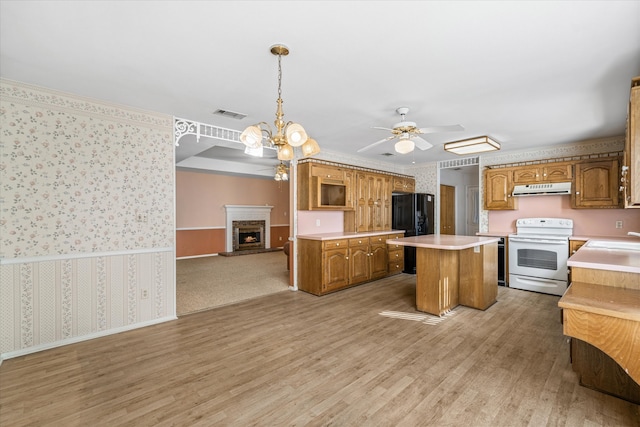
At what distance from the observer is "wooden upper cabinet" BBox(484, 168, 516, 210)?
214 inches

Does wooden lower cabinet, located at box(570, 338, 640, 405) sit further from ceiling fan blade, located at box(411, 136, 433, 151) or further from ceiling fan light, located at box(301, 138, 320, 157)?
ceiling fan light, located at box(301, 138, 320, 157)

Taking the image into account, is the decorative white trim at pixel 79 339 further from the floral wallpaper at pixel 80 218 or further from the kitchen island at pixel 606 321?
the kitchen island at pixel 606 321

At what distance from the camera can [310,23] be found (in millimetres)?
1882

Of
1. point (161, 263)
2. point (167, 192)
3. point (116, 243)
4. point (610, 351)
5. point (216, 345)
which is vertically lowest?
point (216, 345)

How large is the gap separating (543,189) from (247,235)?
758 cm

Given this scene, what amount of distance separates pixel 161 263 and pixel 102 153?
1.37 metres

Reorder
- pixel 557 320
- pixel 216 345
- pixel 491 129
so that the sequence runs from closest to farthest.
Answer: pixel 216 345
pixel 557 320
pixel 491 129

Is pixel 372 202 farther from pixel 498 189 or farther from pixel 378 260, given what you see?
pixel 498 189

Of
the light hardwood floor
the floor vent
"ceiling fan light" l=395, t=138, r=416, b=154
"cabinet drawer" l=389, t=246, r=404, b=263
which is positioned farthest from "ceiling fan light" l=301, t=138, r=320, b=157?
"cabinet drawer" l=389, t=246, r=404, b=263

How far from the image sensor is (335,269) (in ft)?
15.8

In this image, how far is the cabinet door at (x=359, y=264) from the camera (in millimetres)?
5125

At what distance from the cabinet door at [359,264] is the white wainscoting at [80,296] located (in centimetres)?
275

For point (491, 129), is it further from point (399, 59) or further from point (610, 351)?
point (610, 351)

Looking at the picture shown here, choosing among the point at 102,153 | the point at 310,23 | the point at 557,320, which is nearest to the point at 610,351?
the point at 557,320
